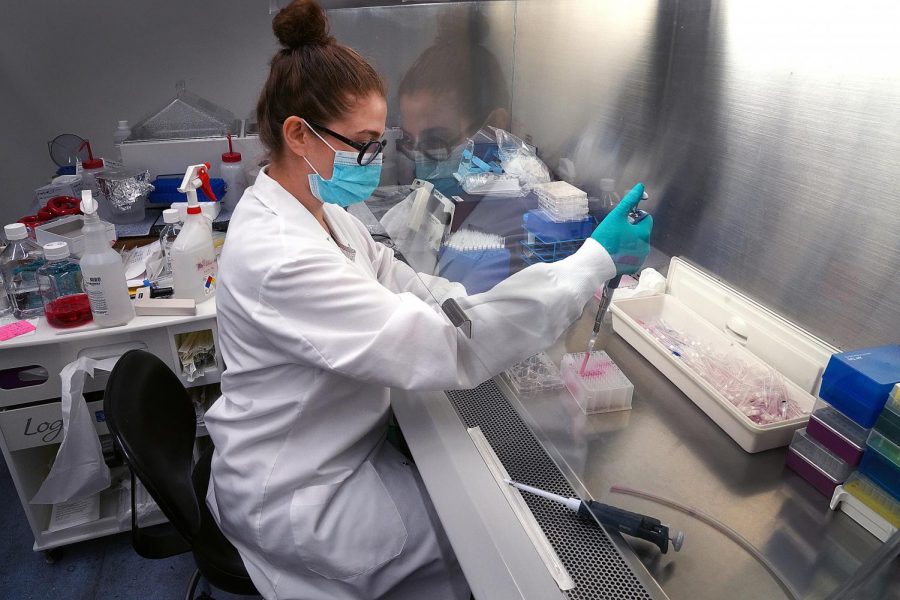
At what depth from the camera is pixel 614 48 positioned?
55.4 inches

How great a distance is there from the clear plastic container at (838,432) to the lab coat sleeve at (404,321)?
393 millimetres

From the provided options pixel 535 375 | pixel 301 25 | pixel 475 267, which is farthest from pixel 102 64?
pixel 535 375

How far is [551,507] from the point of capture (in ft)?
2.94

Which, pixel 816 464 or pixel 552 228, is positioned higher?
pixel 552 228

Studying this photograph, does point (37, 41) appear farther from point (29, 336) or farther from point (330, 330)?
point (330, 330)

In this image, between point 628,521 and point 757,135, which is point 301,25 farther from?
point 628,521

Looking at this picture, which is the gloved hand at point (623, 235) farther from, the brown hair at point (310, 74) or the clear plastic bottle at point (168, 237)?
the clear plastic bottle at point (168, 237)

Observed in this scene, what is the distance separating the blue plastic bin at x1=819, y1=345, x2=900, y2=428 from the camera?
80 cm

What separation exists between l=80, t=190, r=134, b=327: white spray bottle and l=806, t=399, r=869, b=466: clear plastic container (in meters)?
1.59

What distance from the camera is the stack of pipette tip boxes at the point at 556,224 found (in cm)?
119

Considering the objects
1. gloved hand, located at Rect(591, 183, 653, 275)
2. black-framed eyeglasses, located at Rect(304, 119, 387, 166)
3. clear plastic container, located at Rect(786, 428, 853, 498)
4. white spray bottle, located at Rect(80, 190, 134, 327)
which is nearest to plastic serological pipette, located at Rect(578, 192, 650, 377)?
gloved hand, located at Rect(591, 183, 653, 275)

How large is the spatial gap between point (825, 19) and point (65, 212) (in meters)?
2.06

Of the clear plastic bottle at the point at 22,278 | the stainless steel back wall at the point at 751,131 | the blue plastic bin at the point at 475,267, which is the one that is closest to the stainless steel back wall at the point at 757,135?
the stainless steel back wall at the point at 751,131

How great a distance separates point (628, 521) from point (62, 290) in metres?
1.64
